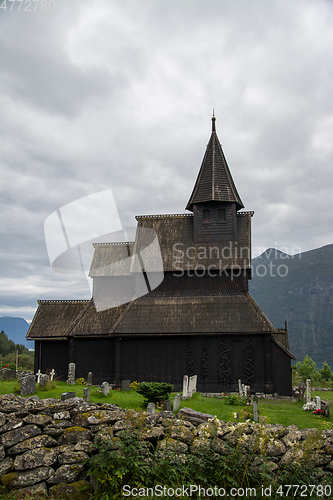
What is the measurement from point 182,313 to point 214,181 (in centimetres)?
1067

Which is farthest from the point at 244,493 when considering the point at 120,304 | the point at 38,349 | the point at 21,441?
the point at 38,349

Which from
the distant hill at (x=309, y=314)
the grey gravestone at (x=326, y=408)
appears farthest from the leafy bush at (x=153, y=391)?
the distant hill at (x=309, y=314)

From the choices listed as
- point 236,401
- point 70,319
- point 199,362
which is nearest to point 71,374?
point 70,319

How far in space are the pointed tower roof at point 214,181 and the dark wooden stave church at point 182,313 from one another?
3.2 inches

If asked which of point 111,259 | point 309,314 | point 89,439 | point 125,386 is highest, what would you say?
point 111,259

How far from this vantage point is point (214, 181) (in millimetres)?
27359

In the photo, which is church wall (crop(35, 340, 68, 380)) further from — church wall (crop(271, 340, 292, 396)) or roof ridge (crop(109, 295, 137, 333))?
church wall (crop(271, 340, 292, 396))

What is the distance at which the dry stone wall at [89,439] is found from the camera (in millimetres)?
8000

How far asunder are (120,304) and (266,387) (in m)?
11.6

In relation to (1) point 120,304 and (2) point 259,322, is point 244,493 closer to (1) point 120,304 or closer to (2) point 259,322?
(2) point 259,322

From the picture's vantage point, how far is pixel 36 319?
26.6 metres

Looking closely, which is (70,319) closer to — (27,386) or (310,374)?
(27,386)

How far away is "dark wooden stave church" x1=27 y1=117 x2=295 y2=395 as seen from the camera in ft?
72.0

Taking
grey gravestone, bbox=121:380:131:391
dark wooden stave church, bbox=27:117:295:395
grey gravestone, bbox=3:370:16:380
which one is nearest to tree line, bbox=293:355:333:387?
dark wooden stave church, bbox=27:117:295:395
